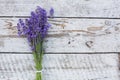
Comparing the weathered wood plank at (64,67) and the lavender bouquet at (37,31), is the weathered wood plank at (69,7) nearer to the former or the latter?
the lavender bouquet at (37,31)

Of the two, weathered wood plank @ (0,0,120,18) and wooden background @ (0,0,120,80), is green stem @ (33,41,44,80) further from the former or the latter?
weathered wood plank @ (0,0,120,18)

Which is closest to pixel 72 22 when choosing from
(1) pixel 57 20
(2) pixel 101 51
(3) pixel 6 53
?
(1) pixel 57 20

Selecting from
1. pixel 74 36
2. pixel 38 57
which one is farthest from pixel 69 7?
pixel 38 57

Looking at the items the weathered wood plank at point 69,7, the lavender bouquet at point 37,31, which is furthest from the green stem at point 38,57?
the weathered wood plank at point 69,7

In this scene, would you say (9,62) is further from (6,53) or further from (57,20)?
(57,20)

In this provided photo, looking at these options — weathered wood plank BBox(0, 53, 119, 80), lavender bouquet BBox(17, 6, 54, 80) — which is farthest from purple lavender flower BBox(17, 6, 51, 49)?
weathered wood plank BBox(0, 53, 119, 80)

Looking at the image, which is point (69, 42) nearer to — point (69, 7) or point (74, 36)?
point (74, 36)
